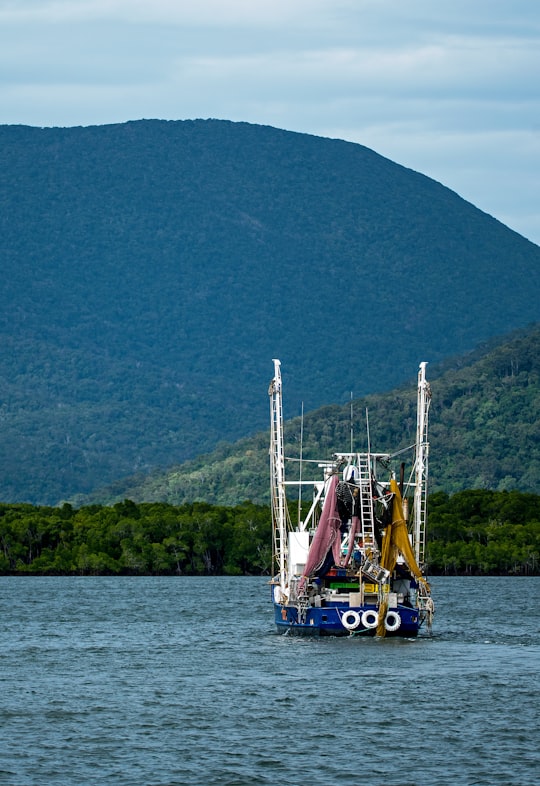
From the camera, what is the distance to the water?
4797 cm

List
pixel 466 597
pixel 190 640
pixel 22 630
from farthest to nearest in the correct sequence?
pixel 466 597 → pixel 22 630 → pixel 190 640

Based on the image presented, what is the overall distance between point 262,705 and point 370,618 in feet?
57.1

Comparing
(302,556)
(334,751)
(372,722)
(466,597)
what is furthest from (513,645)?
(466,597)

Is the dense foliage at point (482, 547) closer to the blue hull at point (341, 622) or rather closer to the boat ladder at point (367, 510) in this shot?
the blue hull at point (341, 622)

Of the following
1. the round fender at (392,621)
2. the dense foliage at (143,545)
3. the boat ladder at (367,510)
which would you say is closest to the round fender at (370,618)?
the round fender at (392,621)

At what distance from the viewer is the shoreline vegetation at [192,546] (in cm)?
18712

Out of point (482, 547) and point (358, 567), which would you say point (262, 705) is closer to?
point (358, 567)

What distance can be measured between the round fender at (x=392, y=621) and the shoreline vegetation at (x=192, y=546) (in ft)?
354

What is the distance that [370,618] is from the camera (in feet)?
253

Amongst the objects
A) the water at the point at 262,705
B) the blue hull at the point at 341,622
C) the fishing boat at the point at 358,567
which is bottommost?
the water at the point at 262,705

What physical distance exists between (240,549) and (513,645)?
349 feet

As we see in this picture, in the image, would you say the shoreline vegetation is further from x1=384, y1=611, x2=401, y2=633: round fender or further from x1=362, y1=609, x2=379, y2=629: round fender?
x1=384, y1=611, x2=401, y2=633: round fender

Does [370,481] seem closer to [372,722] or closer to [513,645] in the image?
[513,645]

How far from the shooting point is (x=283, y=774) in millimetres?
47094
